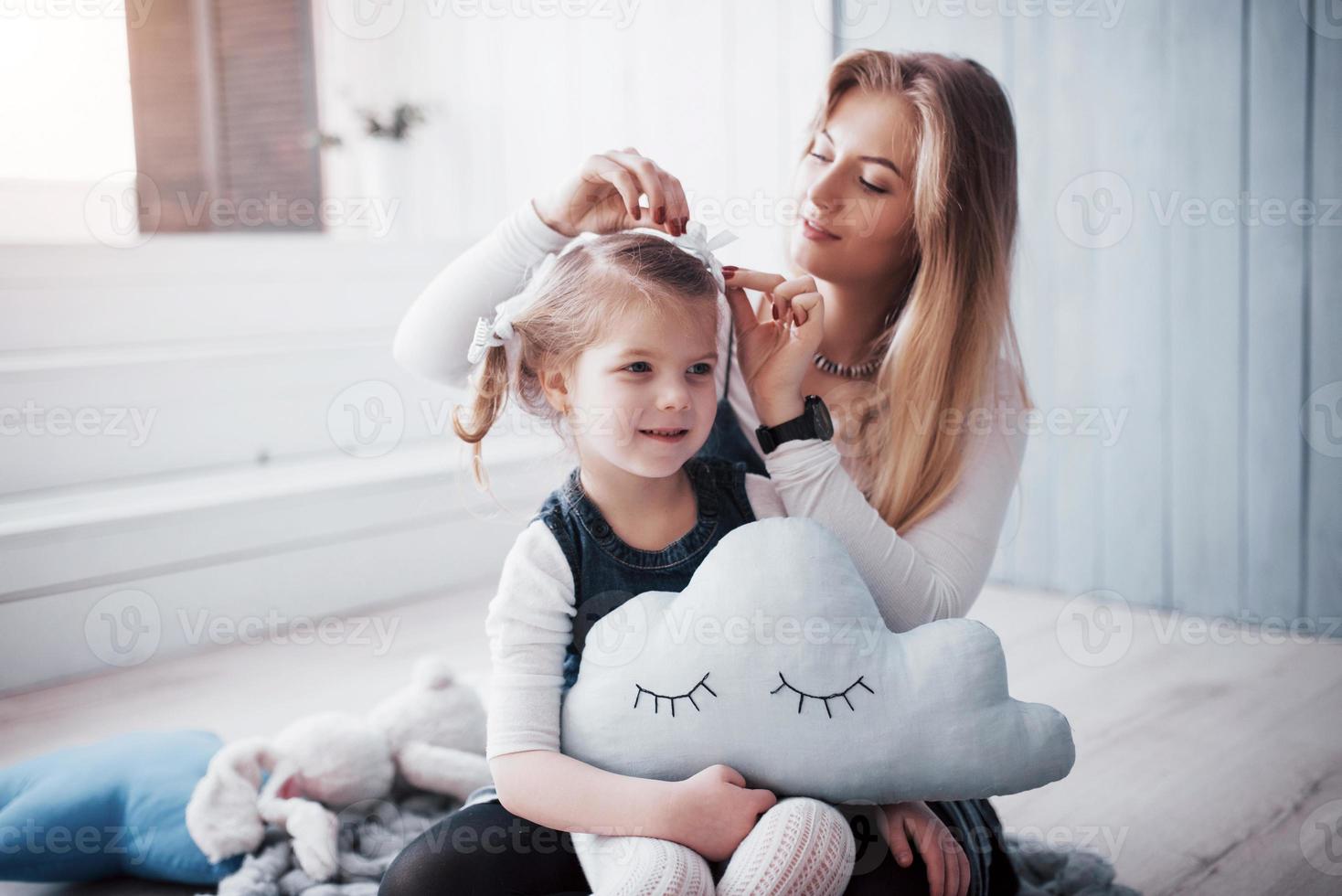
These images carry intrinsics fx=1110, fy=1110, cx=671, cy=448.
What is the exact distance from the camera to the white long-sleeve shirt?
3.11 feet

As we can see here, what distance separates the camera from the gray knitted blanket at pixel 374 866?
1264 mm

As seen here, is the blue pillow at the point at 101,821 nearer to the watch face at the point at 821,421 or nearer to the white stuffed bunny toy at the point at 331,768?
the white stuffed bunny toy at the point at 331,768

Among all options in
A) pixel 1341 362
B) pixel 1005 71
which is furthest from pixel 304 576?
pixel 1341 362

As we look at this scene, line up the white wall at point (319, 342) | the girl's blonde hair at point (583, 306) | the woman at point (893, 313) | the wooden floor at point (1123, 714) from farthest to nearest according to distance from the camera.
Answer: the white wall at point (319, 342) < the wooden floor at point (1123, 714) < the woman at point (893, 313) < the girl's blonde hair at point (583, 306)

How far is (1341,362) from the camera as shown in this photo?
2.14 meters

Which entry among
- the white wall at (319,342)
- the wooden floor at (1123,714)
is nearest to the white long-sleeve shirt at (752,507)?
the wooden floor at (1123,714)

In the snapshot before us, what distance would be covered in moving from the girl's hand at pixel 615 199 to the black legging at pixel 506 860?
57cm

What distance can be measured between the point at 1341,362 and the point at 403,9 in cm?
279

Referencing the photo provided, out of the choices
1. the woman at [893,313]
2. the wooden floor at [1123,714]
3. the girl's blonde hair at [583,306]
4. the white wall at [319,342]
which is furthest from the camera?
the white wall at [319,342]

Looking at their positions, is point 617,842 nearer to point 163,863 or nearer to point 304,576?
point 163,863

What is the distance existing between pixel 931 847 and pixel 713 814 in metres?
0.22

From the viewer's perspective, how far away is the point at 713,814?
874mm

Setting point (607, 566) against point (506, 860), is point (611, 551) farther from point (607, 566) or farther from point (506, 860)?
point (506, 860)

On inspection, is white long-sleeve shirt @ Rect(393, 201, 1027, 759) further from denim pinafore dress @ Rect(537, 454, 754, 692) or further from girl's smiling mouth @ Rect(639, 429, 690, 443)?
girl's smiling mouth @ Rect(639, 429, 690, 443)
